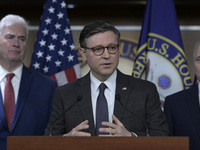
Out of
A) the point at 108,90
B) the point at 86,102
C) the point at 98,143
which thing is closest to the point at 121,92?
the point at 108,90

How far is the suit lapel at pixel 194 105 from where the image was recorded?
2662 millimetres

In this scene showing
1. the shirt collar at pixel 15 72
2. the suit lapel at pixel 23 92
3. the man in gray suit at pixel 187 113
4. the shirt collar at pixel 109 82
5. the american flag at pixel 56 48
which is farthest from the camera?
the american flag at pixel 56 48

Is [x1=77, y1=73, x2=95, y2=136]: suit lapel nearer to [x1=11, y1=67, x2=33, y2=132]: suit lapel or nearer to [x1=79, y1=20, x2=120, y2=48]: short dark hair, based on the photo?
[x1=79, y1=20, x2=120, y2=48]: short dark hair

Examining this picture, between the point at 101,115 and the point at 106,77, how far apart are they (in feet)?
0.89

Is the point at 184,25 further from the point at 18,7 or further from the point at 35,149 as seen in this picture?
the point at 35,149

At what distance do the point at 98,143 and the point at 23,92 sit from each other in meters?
1.52

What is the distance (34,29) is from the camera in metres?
4.16

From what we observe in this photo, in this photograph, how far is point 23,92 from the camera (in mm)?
2879

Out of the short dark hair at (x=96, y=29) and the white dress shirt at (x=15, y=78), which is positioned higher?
the short dark hair at (x=96, y=29)

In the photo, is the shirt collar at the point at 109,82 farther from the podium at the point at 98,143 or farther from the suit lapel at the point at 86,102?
the podium at the point at 98,143

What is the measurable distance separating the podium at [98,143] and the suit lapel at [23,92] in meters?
1.28

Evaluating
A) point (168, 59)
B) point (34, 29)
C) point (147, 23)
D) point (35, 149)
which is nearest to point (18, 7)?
point (34, 29)

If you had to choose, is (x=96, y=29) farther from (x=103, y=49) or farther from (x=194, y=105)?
(x=194, y=105)

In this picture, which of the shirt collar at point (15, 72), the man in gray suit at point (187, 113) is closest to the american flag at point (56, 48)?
the shirt collar at point (15, 72)
